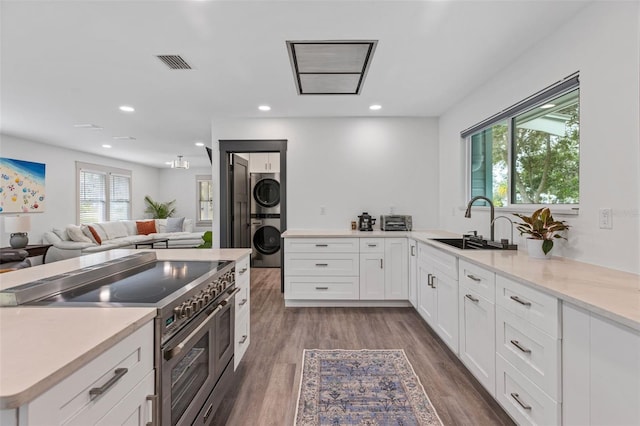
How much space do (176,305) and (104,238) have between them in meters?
6.75

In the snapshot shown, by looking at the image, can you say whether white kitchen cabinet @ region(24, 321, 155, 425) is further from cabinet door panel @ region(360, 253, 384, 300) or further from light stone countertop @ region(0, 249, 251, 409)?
cabinet door panel @ region(360, 253, 384, 300)

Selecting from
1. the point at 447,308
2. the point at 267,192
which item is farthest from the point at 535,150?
the point at 267,192

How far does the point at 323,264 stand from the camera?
3.54m

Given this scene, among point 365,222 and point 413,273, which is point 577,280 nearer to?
point 413,273

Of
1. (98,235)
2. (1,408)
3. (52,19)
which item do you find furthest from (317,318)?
(98,235)

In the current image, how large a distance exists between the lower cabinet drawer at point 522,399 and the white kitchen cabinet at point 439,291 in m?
0.59

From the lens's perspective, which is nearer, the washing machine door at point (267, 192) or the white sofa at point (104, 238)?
the white sofa at point (104, 238)

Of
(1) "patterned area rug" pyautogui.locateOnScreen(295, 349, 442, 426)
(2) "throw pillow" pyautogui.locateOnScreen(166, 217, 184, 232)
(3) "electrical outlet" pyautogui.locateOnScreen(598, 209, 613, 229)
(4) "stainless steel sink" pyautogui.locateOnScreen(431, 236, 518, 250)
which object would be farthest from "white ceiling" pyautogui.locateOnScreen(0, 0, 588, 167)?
(2) "throw pillow" pyautogui.locateOnScreen(166, 217, 184, 232)

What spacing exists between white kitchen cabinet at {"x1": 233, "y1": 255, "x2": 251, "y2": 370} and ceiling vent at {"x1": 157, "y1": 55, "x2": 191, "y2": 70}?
169 cm

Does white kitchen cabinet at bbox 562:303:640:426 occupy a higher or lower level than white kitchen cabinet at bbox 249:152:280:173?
lower

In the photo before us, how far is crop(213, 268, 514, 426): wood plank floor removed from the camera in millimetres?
1786

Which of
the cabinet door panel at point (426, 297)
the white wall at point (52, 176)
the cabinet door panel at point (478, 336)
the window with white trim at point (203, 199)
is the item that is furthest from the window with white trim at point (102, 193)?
the cabinet door panel at point (478, 336)

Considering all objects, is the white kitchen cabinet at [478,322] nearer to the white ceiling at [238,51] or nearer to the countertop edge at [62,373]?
the white ceiling at [238,51]

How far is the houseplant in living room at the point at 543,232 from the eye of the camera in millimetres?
1902
